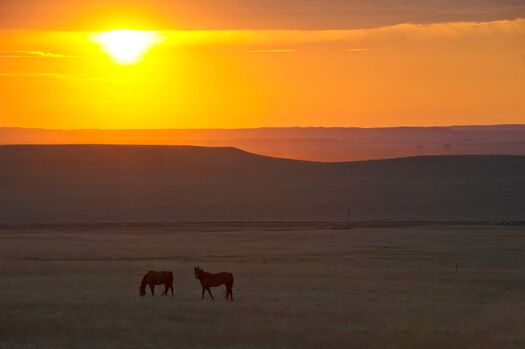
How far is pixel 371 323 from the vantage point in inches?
914

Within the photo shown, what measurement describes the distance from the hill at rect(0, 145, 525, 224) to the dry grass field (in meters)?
27.1

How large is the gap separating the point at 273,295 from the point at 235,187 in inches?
2776

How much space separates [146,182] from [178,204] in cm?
1742

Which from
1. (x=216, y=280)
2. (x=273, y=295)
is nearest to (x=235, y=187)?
(x=273, y=295)

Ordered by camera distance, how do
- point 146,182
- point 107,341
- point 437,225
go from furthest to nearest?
point 146,182 → point 437,225 → point 107,341

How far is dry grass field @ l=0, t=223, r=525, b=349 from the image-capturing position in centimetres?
2173

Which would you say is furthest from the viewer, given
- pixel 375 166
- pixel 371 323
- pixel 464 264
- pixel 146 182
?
pixel 375 166

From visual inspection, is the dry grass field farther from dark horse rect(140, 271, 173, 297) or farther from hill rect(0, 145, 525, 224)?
hill rect(0, 145, 525, 224)

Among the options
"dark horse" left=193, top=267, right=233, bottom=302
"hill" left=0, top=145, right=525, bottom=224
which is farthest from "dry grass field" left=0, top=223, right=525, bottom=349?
"hill" left=0, top=145, right=525, bottom=224

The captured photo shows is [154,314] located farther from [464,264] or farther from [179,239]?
[179,239]

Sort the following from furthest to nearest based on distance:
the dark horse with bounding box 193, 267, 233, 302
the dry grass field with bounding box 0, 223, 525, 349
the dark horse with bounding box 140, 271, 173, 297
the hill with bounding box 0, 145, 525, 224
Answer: the hill with bounding box 0, 145, 525, 224 < the dark horse with bounding box 140, 271, 173, 297 < the dark horse with bounding box 193, 267, 233, 302 < the dry grass field with bounding box 0, 223, 525, 349

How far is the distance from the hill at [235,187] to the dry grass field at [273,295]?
27085 millimetres

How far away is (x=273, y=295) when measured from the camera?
27.6m

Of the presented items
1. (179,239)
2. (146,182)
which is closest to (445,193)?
(146,182)
